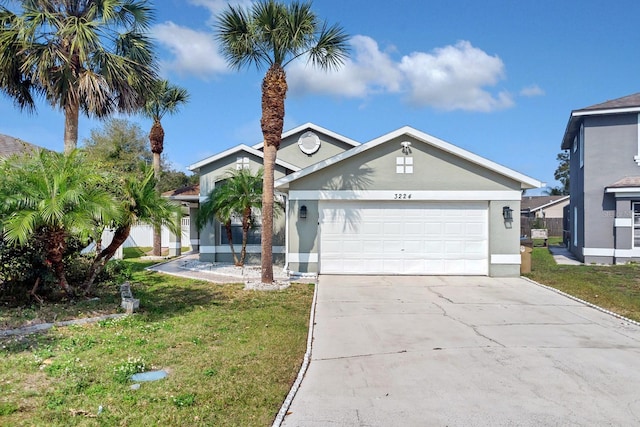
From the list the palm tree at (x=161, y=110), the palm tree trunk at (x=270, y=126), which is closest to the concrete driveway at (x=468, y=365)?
the palm tree trunk at (x=270, y=126)

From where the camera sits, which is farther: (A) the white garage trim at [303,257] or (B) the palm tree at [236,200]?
(B) the palm tree at [236,200]

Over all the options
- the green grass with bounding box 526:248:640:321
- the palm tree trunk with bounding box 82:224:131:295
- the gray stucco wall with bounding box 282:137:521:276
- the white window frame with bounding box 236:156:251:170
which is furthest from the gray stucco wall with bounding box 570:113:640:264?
the palm tree trunk with bounding box 82:224:131:295

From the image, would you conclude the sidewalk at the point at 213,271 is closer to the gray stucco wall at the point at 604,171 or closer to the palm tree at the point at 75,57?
the palm tree at the point at 75,57

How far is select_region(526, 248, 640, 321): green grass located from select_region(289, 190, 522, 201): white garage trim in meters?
2.66

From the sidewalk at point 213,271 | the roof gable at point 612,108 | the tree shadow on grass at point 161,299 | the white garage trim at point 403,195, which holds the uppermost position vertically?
the roof gable at point 612,108

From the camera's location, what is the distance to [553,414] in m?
3.85

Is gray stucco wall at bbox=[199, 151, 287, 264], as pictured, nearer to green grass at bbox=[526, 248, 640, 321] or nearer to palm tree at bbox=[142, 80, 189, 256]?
palm tree at bbox=[142, 80, 189, 256]

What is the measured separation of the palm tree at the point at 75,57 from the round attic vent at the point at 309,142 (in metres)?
8.19

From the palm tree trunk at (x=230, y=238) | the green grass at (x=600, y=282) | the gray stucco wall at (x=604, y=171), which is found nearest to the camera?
the green grass at (x=600, y=282)

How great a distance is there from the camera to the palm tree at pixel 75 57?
404 inches

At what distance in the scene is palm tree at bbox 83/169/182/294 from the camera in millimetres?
8109

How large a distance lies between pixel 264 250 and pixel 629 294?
884 cm

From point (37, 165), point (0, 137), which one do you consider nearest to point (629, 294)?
point (37, 165)

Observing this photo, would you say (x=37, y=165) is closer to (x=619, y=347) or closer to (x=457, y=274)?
(x=619, y=347)
